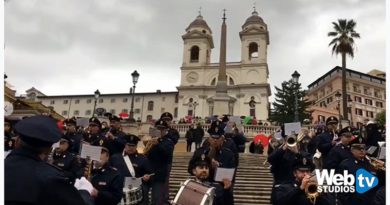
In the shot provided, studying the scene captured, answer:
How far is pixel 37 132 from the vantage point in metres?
2.90

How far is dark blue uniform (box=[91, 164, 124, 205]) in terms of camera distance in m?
6.11

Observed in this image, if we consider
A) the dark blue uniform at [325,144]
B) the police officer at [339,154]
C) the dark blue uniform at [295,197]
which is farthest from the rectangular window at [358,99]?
the dark blue uniform at [295,197]

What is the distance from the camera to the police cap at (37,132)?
289 centimetres

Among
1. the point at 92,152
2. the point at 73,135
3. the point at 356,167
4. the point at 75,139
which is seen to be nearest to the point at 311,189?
the point at 356,167

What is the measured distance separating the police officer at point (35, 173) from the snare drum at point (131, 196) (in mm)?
4215

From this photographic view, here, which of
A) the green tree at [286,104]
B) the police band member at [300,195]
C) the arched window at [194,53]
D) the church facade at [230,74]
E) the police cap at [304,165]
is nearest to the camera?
the police band member at [300,195]

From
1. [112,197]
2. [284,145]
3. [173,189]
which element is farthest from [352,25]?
[112,197]

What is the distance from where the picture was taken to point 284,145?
25.8ft

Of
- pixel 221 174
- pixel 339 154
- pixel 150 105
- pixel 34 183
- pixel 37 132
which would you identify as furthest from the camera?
pixel 150 105

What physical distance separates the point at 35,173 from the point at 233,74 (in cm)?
7267

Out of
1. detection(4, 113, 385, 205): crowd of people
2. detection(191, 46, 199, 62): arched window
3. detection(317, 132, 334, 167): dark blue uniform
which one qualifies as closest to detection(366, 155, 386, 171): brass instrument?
detection(4, 113, 385, 205): crowd of people

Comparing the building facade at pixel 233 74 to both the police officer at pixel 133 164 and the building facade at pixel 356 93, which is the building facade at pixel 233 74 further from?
the police officer at pixel 133 164

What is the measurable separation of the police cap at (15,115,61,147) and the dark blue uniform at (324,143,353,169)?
6.13m

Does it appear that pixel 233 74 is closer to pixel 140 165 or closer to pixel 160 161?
pixel 160 161
